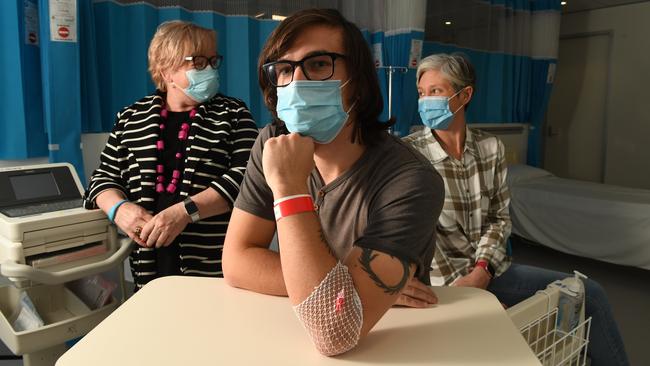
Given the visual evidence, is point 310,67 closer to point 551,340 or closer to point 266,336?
point 266,336

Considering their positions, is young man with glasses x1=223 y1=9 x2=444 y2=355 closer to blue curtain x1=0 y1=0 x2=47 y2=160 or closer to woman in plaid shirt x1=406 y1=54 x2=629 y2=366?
woman in plaid shirt x1=406 y1=54 x2=629 y2=366

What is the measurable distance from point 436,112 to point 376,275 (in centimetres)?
121

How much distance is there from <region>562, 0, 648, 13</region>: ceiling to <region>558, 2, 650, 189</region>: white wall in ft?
0.21

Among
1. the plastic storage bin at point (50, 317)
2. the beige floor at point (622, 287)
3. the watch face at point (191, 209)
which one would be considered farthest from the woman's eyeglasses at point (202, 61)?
the beige floor at point (622, 287)

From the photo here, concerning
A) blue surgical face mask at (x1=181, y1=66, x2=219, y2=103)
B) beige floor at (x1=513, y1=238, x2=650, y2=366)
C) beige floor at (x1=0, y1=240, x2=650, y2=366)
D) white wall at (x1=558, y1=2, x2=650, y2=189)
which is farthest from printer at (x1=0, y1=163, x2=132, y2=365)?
white wall at (x1=558, y1=2, x2=650, y2=189)

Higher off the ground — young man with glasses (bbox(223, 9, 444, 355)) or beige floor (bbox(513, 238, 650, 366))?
young man with glasses (bbox(223, 9, 444, 355))

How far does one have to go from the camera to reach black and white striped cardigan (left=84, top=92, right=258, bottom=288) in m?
1.72

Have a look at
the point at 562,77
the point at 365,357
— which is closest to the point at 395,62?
the point at 365,357

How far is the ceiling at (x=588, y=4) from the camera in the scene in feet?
16.7

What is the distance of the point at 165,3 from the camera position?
252 cm

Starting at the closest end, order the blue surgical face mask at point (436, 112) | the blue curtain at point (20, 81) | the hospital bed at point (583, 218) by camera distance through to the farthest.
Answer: the blue surgical face mask at point (436, 112) < the blue curtain at point (20, 81) < the hospital bed at point (583, 218)

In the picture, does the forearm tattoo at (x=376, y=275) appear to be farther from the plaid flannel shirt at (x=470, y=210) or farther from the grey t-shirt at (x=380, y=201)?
the plaid flannel shirt at (x=470, y=210)

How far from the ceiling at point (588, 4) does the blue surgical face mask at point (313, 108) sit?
17.3 feet

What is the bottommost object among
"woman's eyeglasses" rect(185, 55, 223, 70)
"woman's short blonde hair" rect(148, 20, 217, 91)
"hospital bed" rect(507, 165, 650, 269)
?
"hospital bed" rect(507, 165, 650, 269)
